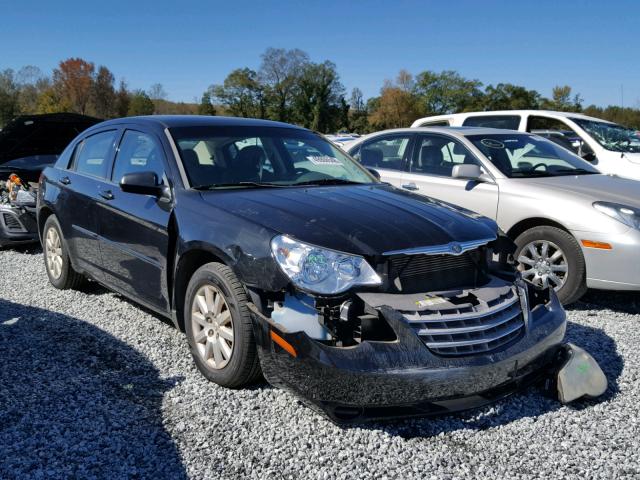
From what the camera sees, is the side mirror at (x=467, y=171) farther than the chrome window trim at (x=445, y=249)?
Yes

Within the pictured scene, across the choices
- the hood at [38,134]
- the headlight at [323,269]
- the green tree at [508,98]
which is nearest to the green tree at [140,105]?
the green tree at [508,98]

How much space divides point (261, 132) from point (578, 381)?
282 centimetres

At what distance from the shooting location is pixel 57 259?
18.6 ft

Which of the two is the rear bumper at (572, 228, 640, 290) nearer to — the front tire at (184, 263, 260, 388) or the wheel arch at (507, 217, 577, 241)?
the wheel arch at (507, 217, 577, 241)

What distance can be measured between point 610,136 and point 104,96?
96.2m

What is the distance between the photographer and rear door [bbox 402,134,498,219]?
5.87 meters

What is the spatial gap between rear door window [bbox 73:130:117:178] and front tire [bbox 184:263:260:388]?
176 cm

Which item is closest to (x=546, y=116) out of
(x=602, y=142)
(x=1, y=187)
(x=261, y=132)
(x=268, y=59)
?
(x=602, y=142)

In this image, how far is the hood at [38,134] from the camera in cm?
819

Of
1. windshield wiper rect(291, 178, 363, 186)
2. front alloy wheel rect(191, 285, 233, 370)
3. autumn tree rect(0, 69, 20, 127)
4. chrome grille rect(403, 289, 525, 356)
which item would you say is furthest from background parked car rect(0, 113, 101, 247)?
autumn tree rect(0, 69, 20, 127)

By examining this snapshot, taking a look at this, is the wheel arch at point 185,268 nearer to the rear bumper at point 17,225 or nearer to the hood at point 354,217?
the hood at point 354,217

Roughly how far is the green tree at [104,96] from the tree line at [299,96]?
150 millimetres

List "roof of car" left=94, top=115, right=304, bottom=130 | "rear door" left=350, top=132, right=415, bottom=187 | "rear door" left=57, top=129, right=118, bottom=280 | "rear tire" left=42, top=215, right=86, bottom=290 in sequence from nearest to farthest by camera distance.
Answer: "roof of car" left=94, top=115, right=304, bottom=130, "rear door" left=57, top=129, right=118, bottom=280, "rear tire" left=42, top=215, right=86, bottom=290, "rear door" left=350, top=132, right=415, bottom=187

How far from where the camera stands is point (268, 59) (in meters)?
103
